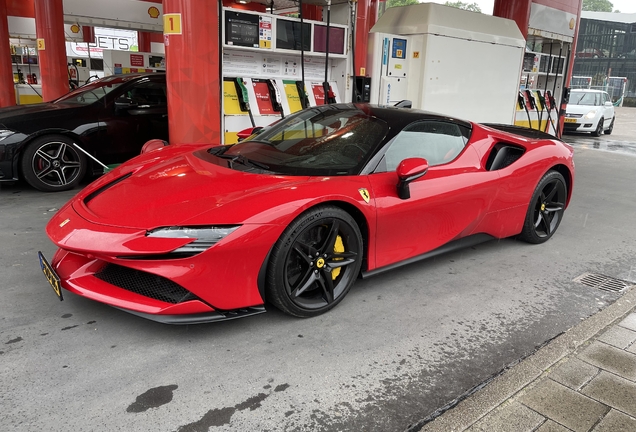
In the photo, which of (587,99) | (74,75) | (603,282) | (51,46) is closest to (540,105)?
(587,99)

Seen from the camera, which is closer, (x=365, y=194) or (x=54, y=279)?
(x=54, y=279)

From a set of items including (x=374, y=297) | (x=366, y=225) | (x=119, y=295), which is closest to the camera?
(x=119, y=295)

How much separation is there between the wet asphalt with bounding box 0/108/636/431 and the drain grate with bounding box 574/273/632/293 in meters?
0.11

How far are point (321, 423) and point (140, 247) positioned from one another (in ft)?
3.88

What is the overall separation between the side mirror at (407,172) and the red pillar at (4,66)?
43.9 feet

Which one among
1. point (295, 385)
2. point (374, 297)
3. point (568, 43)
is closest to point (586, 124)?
point (568, 43)

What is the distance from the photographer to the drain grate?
3.68 meters

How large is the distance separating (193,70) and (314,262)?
4.03m

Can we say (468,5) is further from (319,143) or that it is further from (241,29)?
(319,143)

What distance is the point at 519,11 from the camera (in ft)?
35.1

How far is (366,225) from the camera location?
3.06m

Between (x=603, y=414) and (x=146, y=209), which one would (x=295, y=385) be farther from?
(x=603, y=414)

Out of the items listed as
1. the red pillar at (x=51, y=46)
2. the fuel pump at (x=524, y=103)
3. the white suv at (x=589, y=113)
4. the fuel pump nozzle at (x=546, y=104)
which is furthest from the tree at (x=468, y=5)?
the red pillar at (x=51, y=46)

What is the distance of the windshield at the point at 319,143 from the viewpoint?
3.18 metres
